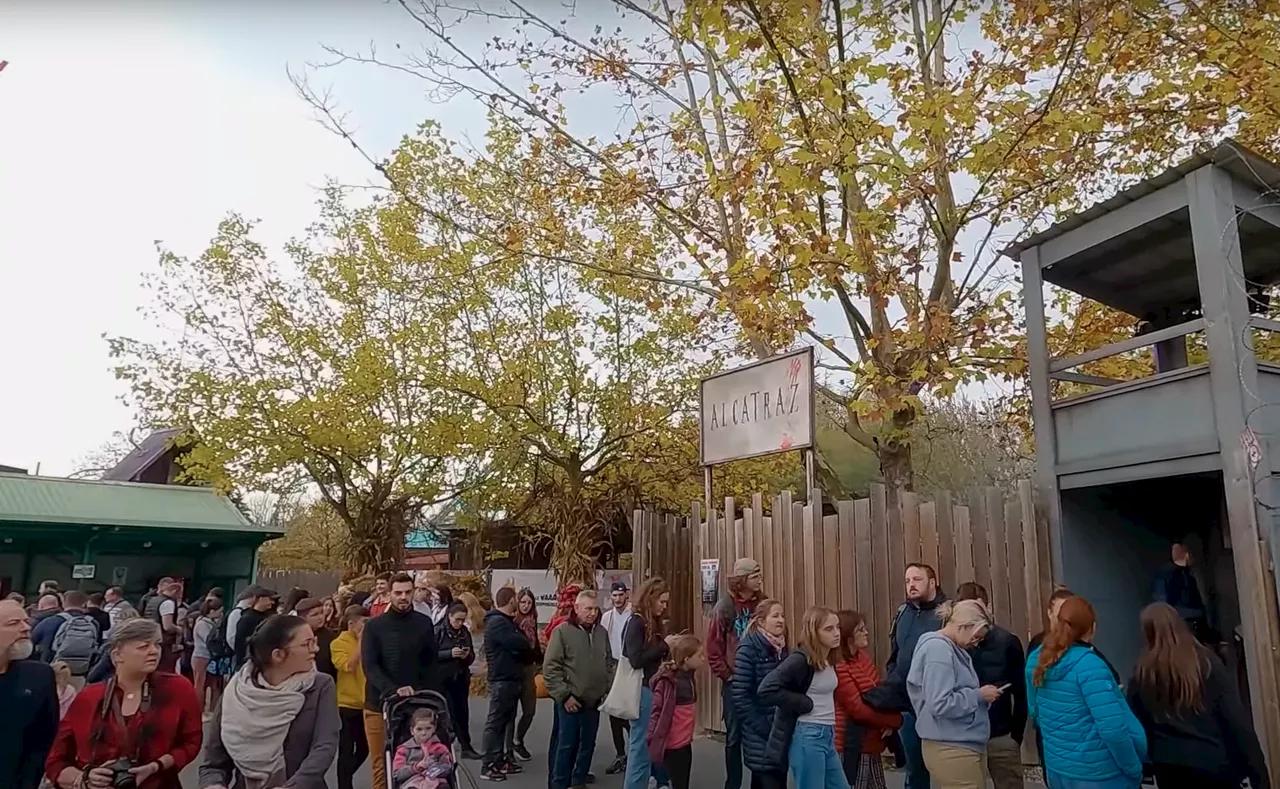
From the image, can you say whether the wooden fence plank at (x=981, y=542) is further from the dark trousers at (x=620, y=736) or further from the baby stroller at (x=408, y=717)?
the baby stroller at (x=408, y=717)

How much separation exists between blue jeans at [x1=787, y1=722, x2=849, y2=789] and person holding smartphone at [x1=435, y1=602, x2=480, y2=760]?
331cm

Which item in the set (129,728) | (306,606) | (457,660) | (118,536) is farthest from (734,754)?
(118,536)

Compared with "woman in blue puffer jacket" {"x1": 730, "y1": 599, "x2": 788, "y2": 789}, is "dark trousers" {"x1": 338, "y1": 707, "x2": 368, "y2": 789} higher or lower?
lower

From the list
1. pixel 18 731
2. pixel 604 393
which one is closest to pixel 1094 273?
pixel 18 731

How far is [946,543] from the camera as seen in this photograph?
749 centimetres

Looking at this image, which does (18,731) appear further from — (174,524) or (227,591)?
(227,591)

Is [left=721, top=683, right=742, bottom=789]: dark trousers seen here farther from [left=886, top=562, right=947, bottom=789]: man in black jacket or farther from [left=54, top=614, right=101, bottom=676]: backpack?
[left=54, top=614, right=101, bottom=676]: backpack

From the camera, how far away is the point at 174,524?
22.3m

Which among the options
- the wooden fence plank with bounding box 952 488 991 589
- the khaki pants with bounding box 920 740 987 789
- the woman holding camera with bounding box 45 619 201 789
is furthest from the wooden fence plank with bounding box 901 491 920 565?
the woman holding camera with bounding box 45 619 201 789

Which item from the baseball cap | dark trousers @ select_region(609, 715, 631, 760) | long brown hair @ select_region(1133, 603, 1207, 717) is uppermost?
the baseball cap

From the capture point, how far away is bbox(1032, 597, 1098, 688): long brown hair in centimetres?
437

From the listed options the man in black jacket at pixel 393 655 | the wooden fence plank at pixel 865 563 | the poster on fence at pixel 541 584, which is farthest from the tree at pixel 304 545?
the man in black jacket at pixel 393 655

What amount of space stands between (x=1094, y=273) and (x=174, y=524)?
21731mm

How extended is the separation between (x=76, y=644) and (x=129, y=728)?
702 cm
